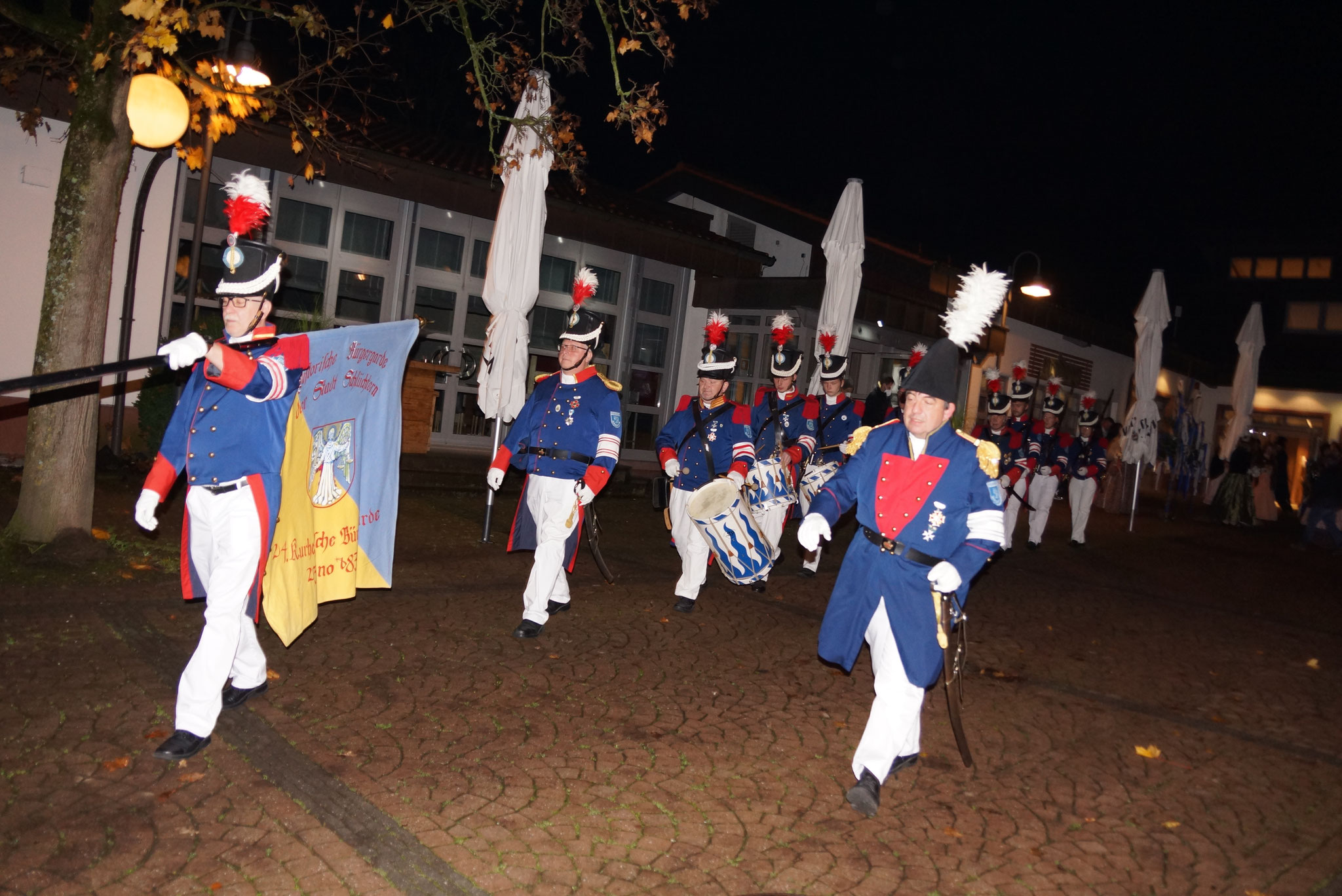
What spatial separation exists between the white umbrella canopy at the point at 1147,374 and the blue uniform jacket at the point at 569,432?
42.4 ft

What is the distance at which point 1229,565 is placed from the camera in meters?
14.5

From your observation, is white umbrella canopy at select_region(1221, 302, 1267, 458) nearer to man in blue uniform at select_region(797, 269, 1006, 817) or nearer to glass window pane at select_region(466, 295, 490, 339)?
glass window pane at select_region(466, 295, 490, 339)

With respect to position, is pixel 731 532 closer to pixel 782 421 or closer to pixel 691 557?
pixel 691 557

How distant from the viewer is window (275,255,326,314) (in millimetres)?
14812

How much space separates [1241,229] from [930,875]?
1634 inches

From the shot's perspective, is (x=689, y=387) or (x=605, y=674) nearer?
(x=605, y=674)

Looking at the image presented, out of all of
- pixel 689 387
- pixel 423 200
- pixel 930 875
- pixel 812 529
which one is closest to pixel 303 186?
pixel 423 200

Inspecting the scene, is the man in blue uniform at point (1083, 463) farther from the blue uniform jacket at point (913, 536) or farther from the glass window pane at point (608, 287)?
the blue uniform jacket at point (913, 536)

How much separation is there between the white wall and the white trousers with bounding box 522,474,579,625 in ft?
24.4

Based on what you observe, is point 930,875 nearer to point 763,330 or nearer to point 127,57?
point 127,57

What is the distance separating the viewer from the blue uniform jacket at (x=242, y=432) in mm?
4383

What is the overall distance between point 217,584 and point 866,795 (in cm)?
313

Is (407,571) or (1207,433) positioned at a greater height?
(1207,433)

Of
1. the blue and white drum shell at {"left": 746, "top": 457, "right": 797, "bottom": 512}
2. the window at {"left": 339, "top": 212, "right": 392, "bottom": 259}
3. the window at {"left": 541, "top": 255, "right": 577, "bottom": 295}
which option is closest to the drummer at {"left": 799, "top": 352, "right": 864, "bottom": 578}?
the blue and white drum shell at {"left": 746, "top": 457, "right": 797, "bottom": 512}
